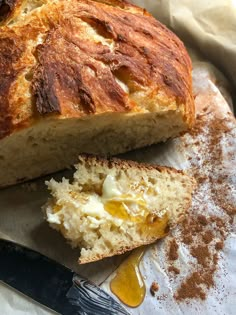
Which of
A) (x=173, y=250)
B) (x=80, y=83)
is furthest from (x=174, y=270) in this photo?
(x=80, y=83)

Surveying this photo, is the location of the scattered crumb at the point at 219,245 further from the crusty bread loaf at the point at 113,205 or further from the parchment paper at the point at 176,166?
the crusty bread loaf at the point at 113,205

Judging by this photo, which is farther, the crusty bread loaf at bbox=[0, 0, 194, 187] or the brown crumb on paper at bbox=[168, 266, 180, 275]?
the brown crumb on paper at bbox=[168, 266, 180, 275]

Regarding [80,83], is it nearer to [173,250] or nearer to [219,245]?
[173,250]

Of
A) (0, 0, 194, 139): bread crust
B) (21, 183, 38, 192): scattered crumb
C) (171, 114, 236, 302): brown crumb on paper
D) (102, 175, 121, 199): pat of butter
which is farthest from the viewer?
(21, 183, 38, 192): scattered crumb

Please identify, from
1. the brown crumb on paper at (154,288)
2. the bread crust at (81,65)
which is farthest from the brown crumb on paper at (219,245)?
the bread crust at (81,65)

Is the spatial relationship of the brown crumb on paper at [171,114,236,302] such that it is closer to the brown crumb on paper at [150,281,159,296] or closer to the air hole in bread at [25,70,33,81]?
the brown crumb on paper at [150,281,159,296]

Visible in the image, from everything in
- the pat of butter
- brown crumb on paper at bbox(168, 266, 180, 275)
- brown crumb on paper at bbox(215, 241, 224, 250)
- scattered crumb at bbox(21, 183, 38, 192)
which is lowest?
brown crumb on paper at bbox(168, 266, 180, 275)

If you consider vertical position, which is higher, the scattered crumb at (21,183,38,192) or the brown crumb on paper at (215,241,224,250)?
the scattered crumb at (21,183,38,192)

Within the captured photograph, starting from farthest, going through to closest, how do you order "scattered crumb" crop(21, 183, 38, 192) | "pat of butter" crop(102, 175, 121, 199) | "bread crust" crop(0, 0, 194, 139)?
"scattered crumb" crop(21, 183, 38, 192) → "pat of butter" crop(102, 175, 121, 199) → "bread crust" crop(0, 0, 194, 139)

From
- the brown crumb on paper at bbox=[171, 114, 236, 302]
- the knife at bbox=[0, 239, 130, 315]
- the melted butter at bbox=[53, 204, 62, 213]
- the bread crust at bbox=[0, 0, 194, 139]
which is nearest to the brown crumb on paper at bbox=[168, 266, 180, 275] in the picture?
the brown crumb on paper at bbox=[171, 114, 236, 302]
